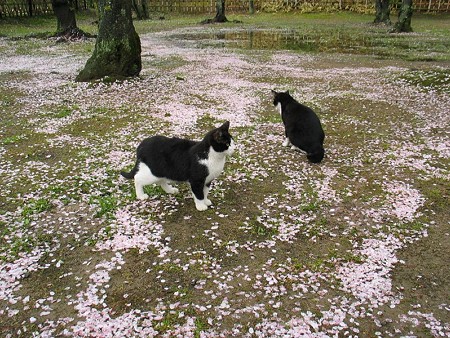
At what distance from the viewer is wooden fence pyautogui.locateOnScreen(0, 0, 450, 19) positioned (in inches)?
1687

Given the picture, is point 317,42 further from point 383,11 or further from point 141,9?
point 141,9

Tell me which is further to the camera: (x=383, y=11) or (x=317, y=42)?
(x=383, y=11)

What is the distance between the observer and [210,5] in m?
59.5

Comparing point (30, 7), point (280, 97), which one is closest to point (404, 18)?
point (280, 97)

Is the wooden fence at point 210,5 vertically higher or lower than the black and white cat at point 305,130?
higher

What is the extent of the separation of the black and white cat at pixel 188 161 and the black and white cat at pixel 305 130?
9.40ft

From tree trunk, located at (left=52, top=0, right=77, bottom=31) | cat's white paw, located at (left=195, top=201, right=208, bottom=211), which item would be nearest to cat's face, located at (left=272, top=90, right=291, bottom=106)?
cat's white paw, located at (left=195, top=201, right=208, bottom=211)

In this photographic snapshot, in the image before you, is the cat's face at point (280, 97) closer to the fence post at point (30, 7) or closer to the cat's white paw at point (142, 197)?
the cat's white paw at point (142, 197)

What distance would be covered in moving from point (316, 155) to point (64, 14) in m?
27.9

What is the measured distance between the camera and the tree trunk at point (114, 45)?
1468cm

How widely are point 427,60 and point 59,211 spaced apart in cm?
2107

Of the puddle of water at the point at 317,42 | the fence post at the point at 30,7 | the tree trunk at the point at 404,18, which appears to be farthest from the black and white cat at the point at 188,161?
the fence post at the point at 30,7

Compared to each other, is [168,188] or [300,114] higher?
[300,114]

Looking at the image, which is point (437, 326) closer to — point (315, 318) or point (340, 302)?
point (340, 302)
